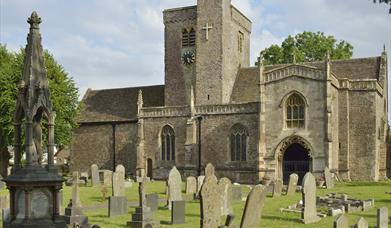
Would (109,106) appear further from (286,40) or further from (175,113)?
(286,40)

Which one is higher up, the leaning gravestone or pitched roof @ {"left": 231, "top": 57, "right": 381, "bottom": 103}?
pitched roof @ {"left": 231, "top": 57, "right": 381, "bottom": 103}

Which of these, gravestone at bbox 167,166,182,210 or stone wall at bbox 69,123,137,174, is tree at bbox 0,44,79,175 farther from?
gravestone at bbox 167,166,182,210

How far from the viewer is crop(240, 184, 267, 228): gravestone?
11992 mm

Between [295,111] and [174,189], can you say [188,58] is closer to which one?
[295,111]

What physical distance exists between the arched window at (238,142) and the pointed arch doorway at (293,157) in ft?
8.80

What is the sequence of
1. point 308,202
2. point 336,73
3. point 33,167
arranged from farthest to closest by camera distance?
point 336,73, point 308,202, point 33,167

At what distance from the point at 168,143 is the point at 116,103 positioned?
737cm

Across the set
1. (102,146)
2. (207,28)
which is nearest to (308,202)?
(207,28)

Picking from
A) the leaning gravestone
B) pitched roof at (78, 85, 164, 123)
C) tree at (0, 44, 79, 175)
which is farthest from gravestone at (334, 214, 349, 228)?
pitched roof at (78, 85, 164, 123)

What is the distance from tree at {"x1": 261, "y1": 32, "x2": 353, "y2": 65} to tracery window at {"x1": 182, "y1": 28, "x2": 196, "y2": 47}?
12215 millimetres

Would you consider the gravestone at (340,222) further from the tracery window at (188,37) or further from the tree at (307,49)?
the tree at (307,49)

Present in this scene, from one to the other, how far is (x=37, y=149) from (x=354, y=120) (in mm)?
29502

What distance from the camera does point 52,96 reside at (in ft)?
131

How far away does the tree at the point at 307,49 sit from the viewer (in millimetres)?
54156
